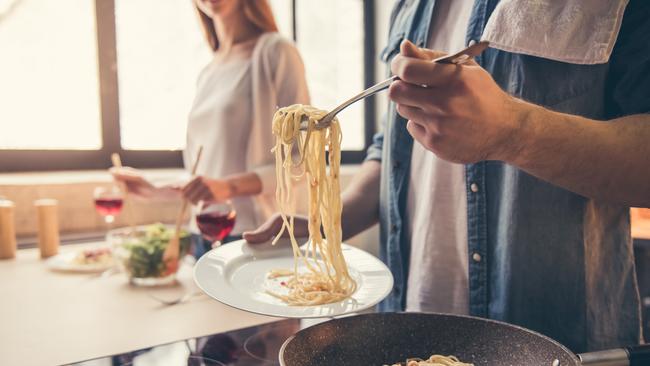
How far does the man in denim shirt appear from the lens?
78 cm

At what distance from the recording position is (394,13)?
153 centimetres

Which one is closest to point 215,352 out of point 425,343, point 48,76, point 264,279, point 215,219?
point 264,279

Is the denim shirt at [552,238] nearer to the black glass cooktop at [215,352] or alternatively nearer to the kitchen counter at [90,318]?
the black glass cooktop at [215,352]

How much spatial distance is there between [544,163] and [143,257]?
50.3 inches

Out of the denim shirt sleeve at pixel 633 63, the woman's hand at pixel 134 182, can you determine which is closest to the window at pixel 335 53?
the woman's hand at pixel 134 182

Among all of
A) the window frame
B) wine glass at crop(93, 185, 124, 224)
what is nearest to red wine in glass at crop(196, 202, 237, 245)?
wine glass at crop(93, 185, 124, 224)

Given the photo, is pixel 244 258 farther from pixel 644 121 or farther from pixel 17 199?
pixel 17 199

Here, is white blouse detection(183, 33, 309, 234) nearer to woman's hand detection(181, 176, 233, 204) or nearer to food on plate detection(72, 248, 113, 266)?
woman's hand detection(181, 176, 233, 204)

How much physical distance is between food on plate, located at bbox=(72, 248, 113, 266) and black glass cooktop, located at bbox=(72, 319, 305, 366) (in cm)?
101

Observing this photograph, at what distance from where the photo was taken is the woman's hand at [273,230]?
3.81 ft

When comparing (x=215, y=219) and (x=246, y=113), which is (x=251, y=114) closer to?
(x=246, y=113)

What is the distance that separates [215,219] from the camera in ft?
5.22

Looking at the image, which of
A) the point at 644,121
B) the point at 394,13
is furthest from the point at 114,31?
the point at 644,121

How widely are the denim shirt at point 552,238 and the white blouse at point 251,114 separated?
0.95 m
